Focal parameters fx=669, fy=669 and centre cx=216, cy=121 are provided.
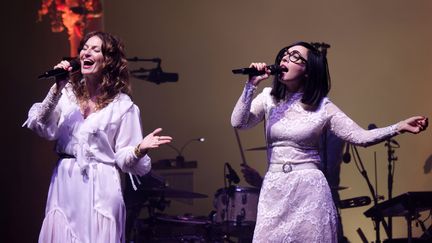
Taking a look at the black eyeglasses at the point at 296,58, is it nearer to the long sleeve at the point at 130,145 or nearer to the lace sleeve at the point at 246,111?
the lace sleeve at the point at 246,111

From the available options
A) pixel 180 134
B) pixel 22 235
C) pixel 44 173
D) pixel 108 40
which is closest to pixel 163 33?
pixel 180 134

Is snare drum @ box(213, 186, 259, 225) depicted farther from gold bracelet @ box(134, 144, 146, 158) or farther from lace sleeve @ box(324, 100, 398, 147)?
gold bracelet @ box(134, 144, 146, 158)

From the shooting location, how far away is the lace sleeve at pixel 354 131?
11.1 feet

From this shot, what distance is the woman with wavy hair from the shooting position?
312cm

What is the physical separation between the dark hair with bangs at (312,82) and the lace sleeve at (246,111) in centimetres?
14

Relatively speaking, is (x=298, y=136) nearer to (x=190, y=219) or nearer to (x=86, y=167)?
(x=86, y=167)

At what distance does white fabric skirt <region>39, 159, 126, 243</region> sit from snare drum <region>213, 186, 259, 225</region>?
317 centimetres

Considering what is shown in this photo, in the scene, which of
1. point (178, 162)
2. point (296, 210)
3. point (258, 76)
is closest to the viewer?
point (296, 210)

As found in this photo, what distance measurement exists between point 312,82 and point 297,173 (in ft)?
1.68

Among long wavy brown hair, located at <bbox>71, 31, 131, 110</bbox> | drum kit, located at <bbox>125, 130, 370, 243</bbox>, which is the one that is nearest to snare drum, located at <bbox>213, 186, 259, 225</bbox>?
drum kit, located at <bbox>125, 130, 370, 243</bbox>

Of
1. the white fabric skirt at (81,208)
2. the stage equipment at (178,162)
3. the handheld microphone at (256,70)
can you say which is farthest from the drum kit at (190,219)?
the white fabric skirt at (81,208)

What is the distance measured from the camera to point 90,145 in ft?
10.5

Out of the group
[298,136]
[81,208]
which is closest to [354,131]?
[298,136]

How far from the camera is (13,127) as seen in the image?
5.12 m
